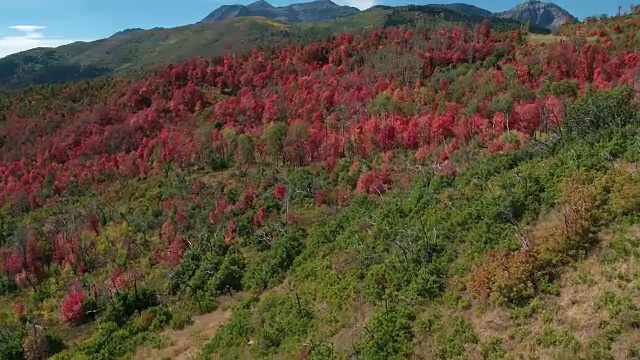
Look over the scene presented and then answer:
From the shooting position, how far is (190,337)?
3731cm

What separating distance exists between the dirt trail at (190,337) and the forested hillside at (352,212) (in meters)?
0.26

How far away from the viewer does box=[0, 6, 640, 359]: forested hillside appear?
83.9 feet

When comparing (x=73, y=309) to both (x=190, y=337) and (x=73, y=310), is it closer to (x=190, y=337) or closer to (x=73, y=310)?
(x=73, y=310)

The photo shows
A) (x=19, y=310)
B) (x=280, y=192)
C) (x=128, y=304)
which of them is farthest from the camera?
(x=280, y=192)

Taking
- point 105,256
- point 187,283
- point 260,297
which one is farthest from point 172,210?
point 260,297

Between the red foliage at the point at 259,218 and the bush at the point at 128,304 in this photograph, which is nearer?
the bush at the point at 128,304

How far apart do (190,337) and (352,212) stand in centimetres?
1889

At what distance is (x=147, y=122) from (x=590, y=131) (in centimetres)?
8350

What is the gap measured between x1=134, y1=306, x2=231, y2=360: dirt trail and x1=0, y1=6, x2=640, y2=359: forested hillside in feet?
0.87

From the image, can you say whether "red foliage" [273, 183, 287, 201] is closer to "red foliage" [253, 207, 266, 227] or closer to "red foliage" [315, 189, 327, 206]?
"red foliage" [253, 207, 266, 227]

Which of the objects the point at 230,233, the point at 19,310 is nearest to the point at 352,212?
the point at 230,233

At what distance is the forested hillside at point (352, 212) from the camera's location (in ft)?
83.9

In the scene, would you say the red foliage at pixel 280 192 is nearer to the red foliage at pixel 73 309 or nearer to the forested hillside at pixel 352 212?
the forested hillside at pixel 352 212

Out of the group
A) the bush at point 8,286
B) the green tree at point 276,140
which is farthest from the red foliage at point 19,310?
the green tree at point 276,140
